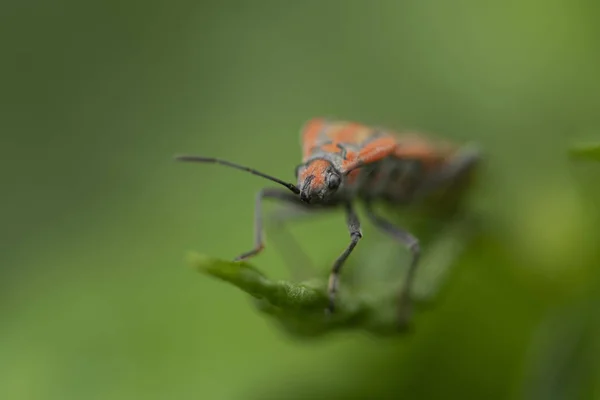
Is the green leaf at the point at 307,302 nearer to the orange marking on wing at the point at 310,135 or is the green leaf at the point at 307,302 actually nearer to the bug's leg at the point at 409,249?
the bug's leg at the point at 409,249

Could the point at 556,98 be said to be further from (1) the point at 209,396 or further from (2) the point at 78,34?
(2) the point at 78,34

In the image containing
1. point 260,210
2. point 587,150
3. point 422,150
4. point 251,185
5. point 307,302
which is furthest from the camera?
point 251,185

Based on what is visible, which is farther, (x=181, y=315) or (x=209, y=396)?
(x=181, y=315)

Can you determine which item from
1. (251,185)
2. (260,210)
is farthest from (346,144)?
(251,185)

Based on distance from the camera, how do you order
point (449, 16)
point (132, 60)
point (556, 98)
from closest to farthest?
point (556, 98) → point (449, 16) → point (132, 60)

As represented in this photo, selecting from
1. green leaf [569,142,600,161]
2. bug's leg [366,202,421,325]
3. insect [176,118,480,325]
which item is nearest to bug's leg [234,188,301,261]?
insect [176,118,480,325]

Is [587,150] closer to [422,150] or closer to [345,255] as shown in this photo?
[345,255]

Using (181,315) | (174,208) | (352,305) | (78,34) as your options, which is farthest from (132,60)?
(352,305)
